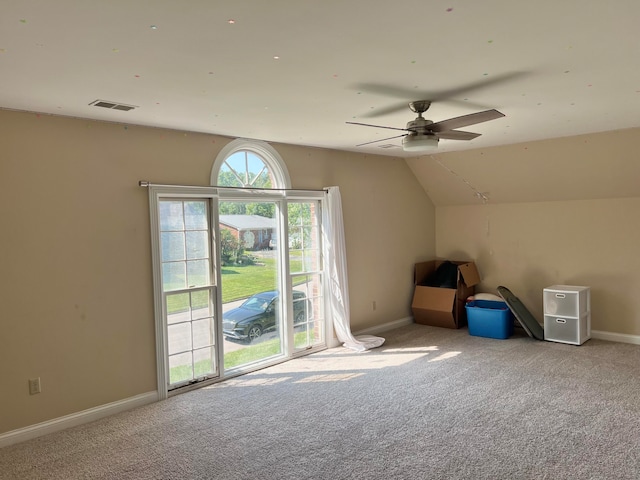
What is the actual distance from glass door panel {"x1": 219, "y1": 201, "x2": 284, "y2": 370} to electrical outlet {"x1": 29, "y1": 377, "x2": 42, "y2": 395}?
1.72m

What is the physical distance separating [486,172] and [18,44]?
534 centimetres

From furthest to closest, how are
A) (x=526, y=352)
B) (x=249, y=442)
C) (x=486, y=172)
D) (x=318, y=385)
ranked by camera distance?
(x=486, y=172) < (x=526, y=352) < (x=318, y=385) < (x=249, y=442)

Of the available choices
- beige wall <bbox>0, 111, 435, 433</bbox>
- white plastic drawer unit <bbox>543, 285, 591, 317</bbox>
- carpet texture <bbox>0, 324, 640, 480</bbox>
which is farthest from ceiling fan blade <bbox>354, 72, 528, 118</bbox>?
white plastic drawer unit <bbox>543, 285, 591, 317</bbox>

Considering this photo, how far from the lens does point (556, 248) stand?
241 inches

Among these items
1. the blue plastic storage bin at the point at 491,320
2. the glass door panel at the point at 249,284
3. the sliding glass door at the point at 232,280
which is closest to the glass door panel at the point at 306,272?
the sliding glass door at the point at 232,280

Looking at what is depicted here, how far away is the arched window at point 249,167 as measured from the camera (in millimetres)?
4629

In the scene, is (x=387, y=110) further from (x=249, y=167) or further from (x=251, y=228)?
(x=251, y=228)

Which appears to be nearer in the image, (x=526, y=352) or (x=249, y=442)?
(x=249, y=442)

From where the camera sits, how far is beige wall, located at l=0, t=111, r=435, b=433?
342 centimetres

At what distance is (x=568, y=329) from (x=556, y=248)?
3.71 feet

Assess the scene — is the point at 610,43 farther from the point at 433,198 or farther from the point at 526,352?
the point at 433,198

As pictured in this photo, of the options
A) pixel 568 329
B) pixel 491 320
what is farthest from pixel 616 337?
pixel 491 320

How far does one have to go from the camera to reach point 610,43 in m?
2.30

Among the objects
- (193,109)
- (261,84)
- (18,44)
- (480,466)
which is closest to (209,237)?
(193,109)
